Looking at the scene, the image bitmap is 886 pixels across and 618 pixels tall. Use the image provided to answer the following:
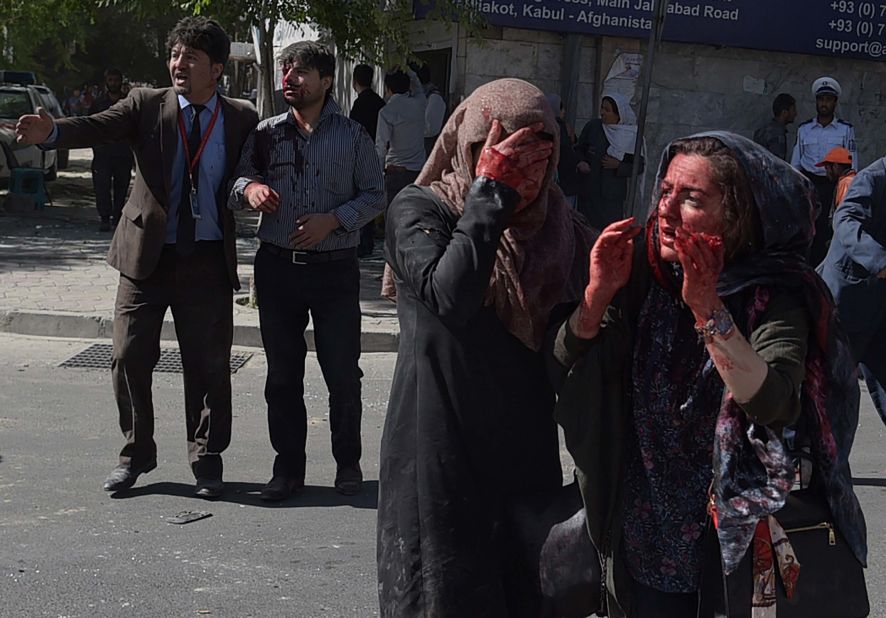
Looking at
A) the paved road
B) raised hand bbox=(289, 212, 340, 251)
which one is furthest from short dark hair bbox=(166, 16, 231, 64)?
the paved road

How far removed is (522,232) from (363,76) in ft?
33.3

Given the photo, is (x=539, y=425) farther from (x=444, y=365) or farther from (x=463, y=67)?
(x=463, y=67)

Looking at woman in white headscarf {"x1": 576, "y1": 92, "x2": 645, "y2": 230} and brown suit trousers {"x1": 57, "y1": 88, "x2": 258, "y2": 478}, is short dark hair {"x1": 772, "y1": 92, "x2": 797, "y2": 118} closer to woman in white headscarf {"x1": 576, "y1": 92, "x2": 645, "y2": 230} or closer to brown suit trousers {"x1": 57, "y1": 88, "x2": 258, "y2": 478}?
woman in white headscarf {"x1": 576, "y1": 92, "x2": 645, "y2": 230}

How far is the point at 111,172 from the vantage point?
1455 centimetres

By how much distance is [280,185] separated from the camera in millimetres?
5543

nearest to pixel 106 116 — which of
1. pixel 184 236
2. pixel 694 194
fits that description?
pixel 184 236

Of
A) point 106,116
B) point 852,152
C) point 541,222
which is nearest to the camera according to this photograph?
point 541,222

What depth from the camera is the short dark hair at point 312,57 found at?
18.1ft

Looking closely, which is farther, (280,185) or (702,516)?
(280,185)

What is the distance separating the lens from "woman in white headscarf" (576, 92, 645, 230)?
1258 cm

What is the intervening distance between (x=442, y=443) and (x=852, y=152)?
10.3 meters

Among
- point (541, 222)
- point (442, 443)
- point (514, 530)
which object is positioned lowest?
point (514, 530)

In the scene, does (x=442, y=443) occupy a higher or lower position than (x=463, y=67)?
lower

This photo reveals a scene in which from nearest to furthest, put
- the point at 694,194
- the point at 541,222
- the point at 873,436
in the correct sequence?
the point at 694,194 → the point at 541,222 → the point at 873,436
